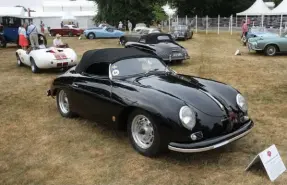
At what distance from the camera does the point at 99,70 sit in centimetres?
590

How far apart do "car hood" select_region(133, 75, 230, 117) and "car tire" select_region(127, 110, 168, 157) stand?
1.58 ft

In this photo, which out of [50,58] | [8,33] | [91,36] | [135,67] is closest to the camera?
[135,67]

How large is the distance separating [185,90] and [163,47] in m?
8.98

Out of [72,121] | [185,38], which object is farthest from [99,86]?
[185,38]

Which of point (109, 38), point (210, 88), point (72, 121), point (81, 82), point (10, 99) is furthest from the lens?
point (109, 38)

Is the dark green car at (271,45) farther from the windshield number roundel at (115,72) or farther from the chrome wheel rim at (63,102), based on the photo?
the windshield number roundel at (115,72)

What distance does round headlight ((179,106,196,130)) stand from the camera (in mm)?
4344

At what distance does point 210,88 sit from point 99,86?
1763 mm

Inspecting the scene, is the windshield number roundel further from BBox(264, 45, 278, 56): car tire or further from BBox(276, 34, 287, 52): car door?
BBox(276, 34, 287, 52): car door

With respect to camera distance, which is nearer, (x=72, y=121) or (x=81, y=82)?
(x=81, y=82)

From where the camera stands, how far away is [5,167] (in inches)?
188

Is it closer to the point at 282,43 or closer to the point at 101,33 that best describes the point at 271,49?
the point at 282,43

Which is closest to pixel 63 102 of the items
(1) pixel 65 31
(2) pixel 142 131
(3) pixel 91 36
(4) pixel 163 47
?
(2) pixel 142 131

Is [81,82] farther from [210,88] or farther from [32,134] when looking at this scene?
[210,88]
